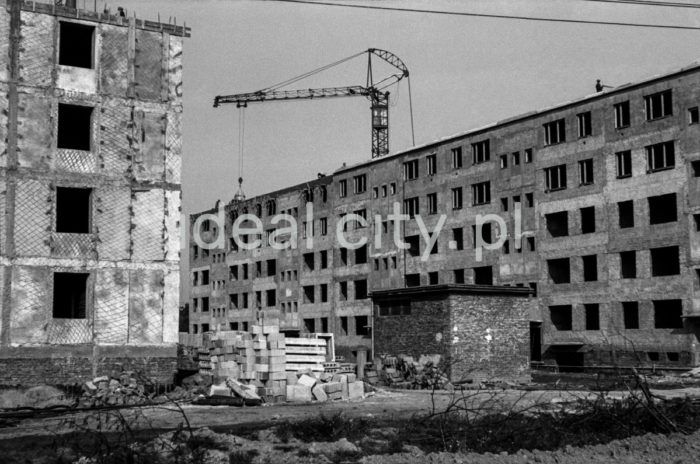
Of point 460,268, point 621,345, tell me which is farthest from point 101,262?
point 460,268

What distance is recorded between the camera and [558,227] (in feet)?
158

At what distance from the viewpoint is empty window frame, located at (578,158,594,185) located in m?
45.7

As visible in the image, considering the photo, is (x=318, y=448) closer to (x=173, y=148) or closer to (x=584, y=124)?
(x=173, y=148)

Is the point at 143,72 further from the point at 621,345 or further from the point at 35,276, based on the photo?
the point at 621,345

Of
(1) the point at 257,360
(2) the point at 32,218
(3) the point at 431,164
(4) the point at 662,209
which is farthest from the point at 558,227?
(2) the point at 32,218

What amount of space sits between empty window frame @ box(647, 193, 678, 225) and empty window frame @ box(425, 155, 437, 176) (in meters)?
16.1

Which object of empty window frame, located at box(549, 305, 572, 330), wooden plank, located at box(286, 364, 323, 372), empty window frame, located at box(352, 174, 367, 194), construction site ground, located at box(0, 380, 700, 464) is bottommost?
construction site ground, located at box(0, 380, 700, 464)

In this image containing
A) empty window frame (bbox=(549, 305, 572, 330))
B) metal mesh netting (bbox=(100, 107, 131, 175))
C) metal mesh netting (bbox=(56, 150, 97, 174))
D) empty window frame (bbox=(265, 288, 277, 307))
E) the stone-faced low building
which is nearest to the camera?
metal mesh netting (bbox=(56, 150, 97, 174))

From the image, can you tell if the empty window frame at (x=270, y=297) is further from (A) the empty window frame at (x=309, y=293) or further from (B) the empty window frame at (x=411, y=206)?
(B) the empty window frame at (x=411, y=206)

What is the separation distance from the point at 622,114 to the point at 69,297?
29.4m

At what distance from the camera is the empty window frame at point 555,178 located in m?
47.2

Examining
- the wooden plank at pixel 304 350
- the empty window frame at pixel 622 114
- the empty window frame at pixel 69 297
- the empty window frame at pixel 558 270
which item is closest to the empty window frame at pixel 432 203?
the empty window frame at pixel 558 270

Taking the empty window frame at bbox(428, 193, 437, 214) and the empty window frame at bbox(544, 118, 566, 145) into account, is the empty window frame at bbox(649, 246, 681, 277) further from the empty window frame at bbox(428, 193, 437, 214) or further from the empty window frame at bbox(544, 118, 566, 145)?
the empty window frame at bbox(428, 193, 437, 214)

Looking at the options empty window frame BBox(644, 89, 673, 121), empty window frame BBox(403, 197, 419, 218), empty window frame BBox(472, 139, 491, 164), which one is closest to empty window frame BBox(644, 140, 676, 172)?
empty window frame BBox(644, 89, 673, 121)
